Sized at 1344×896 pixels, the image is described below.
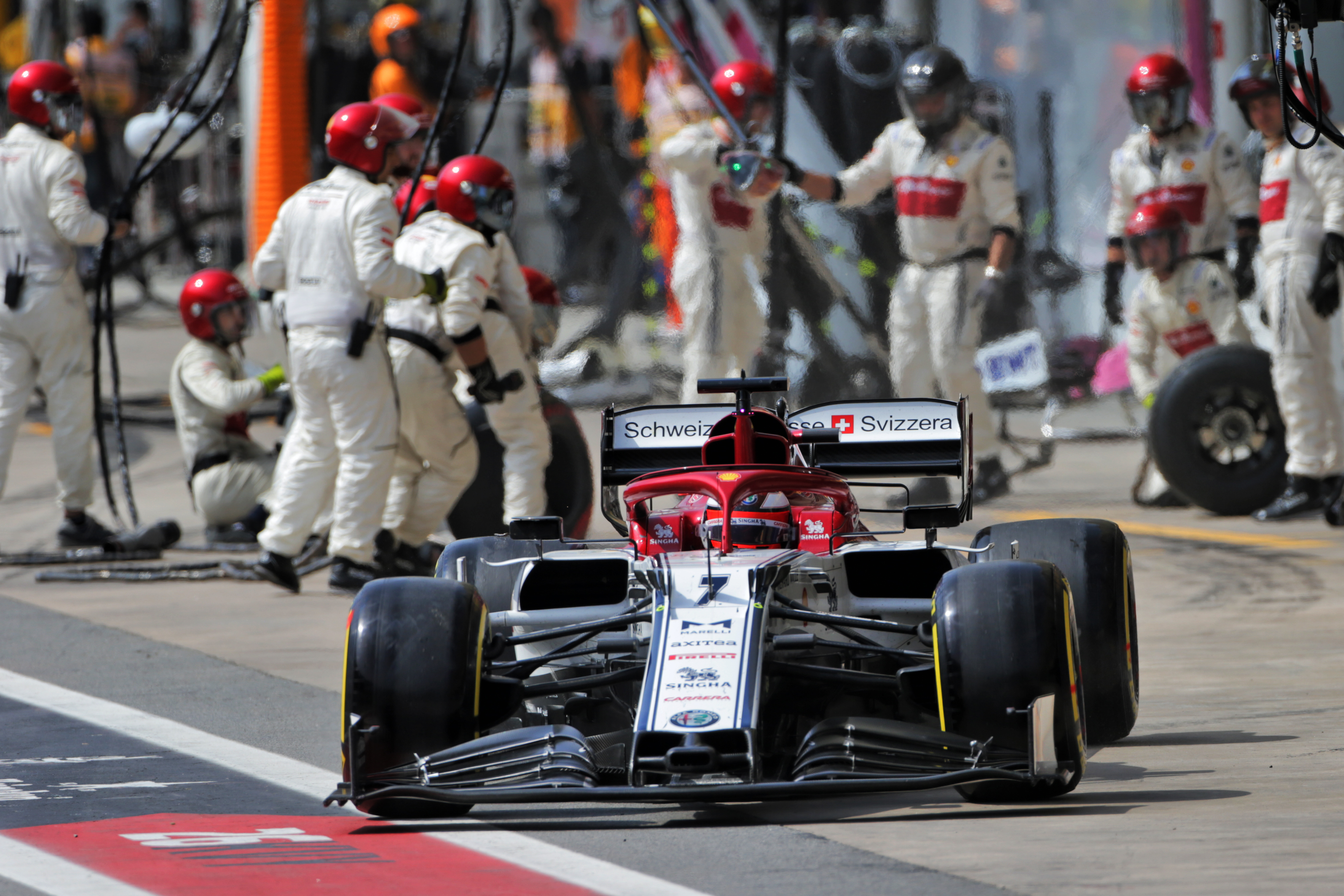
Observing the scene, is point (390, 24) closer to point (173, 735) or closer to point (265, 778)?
point (173, 735)

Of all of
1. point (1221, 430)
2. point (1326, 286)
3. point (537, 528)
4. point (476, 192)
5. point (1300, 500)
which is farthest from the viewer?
→ point (1221, 430)

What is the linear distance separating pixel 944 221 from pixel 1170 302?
1.35 metres

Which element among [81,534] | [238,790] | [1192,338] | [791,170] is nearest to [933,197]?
[791,170]

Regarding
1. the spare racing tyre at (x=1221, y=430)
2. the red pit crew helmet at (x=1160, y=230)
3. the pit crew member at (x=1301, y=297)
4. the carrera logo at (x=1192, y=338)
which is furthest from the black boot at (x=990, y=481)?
the pit crew member at (x=1301, y=297)

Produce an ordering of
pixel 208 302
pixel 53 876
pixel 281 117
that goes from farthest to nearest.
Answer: pixel 281 117 < pixel 208 302 < pixel 53 876

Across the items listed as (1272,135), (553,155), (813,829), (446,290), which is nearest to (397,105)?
(446,290)

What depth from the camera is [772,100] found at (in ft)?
42.0

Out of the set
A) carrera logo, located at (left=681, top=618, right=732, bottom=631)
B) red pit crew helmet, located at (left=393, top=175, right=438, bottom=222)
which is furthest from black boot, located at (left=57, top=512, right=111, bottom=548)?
carrera logo, located at (left=681, top=618, right=732, bottom=631)

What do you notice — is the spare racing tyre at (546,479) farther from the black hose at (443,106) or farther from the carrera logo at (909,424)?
the carrera logo at (909,424)

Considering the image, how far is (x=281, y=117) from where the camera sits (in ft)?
53.0

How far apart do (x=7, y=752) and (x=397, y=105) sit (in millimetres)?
4955

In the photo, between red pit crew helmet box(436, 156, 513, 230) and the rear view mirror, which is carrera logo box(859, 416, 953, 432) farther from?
red pit crew helmet box(436, 156, 513, 230)

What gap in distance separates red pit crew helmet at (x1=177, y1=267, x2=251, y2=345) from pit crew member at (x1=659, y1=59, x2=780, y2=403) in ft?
9.88

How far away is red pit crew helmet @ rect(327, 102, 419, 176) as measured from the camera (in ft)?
30.3
